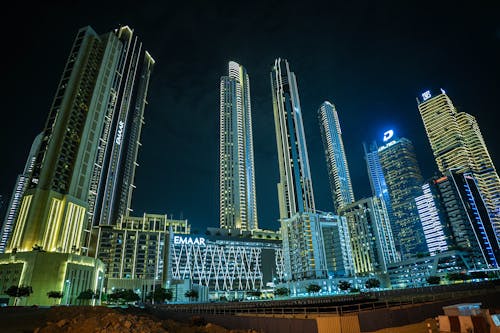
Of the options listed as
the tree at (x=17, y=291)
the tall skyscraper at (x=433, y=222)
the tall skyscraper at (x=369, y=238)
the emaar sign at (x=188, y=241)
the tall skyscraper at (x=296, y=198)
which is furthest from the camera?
the tall skyscraper at (x=369, y=238)

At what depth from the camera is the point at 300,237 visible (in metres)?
165

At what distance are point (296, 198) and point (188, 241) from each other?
69748mm

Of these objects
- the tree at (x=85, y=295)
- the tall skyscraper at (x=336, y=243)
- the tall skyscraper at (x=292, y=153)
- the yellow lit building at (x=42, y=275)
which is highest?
the tall skyscraper at (x=292, y=153)

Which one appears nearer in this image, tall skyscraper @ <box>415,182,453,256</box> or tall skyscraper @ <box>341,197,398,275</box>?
tall skyscraper @ <box>415,182,453,256</box>

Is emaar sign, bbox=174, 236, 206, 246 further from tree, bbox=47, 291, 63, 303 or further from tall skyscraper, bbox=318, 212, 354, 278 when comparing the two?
tree, bbox=47, 291, 63, 303

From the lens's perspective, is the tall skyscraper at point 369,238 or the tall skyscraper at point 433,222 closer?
the tall skyscraper at point 433,222

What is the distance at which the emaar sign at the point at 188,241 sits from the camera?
553 feet

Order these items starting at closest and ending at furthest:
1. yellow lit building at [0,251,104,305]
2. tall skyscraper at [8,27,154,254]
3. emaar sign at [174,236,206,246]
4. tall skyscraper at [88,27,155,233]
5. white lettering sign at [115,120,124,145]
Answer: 1. yellow lit building at [0,251,104,305]
2. tall skyscraper at [8,27,154,254]
3. tall skyscraper at [88,27,155,233]
4. emaar sign at [174,236,206,246]
5. white lettering sign at [115,120,124,145]

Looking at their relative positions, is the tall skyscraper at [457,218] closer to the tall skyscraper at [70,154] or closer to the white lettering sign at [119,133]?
the tall skyscraper at [70,154]

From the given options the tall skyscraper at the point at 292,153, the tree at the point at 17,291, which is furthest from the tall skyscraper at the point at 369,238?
the tree at the point at 17,291

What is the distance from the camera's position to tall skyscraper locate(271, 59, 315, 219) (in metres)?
171

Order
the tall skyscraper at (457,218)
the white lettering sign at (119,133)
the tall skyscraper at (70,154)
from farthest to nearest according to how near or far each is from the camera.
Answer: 1. the white lettering sign at (119,133)
2. the tall skyscraper at (457,218)
3. the tall skyscraper at (70,154)

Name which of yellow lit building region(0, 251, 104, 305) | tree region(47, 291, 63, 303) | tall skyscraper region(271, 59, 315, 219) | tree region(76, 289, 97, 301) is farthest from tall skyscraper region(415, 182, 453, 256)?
tree region(47, 291, 63, 303)

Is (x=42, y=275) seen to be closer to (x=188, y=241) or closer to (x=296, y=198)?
(x=188, y=241)
